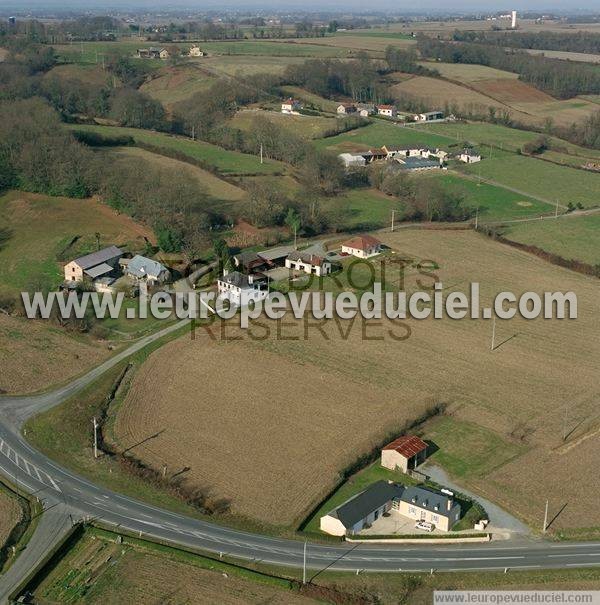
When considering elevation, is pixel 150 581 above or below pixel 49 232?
below

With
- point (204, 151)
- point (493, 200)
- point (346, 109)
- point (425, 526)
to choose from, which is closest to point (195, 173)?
point (204, 151)

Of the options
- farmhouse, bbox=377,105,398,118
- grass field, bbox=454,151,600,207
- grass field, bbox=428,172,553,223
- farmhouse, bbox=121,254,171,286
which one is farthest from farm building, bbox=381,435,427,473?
farmhouse, bbox=377,105,398,118

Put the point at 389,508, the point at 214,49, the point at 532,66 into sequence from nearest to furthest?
the point at 389,508
the point at 532,66
the point at 214,49

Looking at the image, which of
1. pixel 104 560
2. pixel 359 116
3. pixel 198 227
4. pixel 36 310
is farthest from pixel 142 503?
pixel 359 116

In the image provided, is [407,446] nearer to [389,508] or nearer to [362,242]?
[389,508]

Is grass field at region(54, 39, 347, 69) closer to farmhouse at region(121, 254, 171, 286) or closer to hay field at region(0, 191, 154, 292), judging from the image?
hay field at region(0, 191, 154, 292)

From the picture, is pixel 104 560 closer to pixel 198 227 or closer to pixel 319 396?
pixel 319 396

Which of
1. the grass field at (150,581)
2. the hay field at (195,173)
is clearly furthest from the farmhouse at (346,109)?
the grass field at (150,581)

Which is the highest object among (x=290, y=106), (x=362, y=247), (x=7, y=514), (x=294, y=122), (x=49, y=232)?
(x=290, y=106)

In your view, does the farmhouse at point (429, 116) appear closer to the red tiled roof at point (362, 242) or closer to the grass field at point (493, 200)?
the grass field at point (493, 200)
